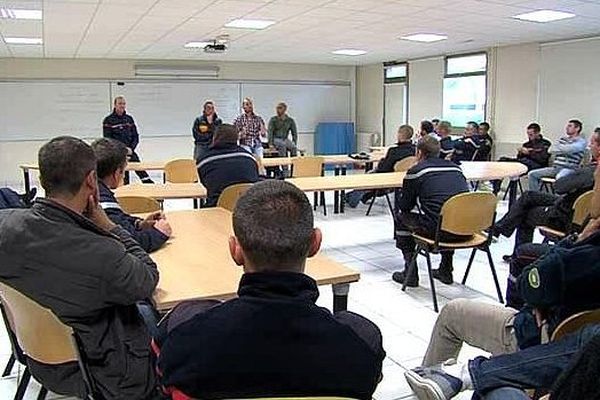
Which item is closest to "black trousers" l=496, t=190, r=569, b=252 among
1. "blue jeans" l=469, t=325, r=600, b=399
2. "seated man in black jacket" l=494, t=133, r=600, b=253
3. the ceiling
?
"seated man in black jacket" l=494, t=133, r=600, b=253

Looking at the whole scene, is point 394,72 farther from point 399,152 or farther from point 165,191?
point 165,191

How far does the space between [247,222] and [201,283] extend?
34.2 inches

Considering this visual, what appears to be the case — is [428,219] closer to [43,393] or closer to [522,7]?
[43,393]

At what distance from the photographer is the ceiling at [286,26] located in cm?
596

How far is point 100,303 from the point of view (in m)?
1.71

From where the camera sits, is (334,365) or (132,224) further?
(132,224)

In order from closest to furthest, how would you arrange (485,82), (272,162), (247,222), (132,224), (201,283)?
(247,222)
(201,283)
(132,224)
(272,162)
(485,82)

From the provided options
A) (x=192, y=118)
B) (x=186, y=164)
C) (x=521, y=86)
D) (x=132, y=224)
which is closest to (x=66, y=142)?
(x=132, y=224)

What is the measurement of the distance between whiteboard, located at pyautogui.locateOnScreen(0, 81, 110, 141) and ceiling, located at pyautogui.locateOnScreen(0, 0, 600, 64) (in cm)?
72

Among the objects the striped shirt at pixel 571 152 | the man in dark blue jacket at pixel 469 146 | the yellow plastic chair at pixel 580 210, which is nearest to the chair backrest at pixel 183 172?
the yellow plastic chair at pixel 580 210

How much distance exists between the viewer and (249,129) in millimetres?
8203

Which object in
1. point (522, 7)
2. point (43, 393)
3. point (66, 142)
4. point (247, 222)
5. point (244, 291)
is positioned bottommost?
point (43, 393)

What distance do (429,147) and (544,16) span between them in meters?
3.84

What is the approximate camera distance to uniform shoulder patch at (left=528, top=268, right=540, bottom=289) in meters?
1.81
